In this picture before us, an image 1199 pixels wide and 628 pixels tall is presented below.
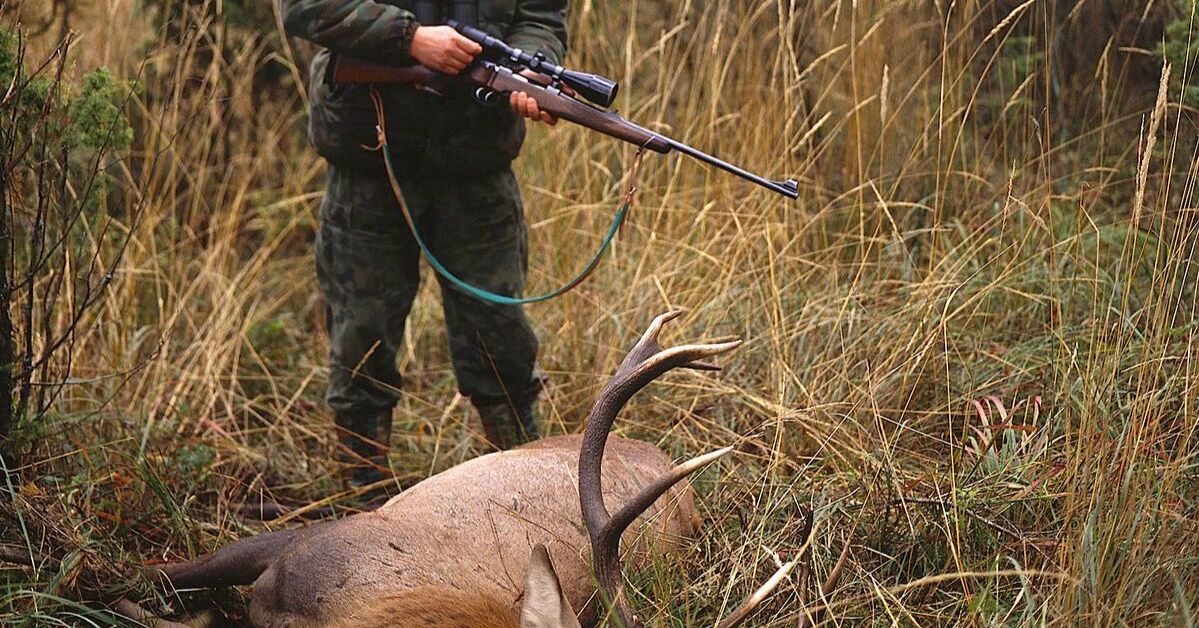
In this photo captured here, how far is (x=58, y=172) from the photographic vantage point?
11.9 ft

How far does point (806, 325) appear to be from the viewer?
4.02 meters

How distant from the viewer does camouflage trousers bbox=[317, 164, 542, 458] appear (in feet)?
12.5

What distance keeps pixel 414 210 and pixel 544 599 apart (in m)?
1.70

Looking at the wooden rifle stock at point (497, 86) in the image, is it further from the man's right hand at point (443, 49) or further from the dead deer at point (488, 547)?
the dead deer at point (488, 547)

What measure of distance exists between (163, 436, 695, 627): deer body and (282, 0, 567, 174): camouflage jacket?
0.94 meters

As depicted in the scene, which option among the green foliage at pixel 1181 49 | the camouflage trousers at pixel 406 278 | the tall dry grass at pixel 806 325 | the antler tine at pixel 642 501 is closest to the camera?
the antler tine at pixel 642 501

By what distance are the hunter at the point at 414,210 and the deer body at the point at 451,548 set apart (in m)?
0.69

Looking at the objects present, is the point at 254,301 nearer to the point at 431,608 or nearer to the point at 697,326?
the point at 697,326

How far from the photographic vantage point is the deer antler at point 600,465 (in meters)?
2.60

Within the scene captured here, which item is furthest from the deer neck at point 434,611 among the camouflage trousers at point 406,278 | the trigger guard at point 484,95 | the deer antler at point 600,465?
the trigger guard at point 484,95

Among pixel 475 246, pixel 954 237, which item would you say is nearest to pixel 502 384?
pixel 475 246

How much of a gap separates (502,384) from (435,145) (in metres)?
0.79

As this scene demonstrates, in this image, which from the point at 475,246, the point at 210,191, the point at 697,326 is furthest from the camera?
the point at 210,191

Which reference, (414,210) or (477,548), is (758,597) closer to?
(477,548)
